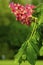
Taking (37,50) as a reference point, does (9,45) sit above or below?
below

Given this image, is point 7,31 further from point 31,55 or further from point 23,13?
point 31,55

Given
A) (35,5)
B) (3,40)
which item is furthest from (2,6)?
(35,5)

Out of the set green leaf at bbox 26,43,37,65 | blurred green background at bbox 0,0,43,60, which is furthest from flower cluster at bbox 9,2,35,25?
blurred green background at bbox 0,0,43,60

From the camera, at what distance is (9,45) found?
42000 millimetres

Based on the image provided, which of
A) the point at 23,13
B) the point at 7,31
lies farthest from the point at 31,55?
the point at 7,31

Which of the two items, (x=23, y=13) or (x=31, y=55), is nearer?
(x=31, y=55)

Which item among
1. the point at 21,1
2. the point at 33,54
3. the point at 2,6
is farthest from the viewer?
the point at 2,6

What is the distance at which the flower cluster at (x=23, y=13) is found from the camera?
2.73 m

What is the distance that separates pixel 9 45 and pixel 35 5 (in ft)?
128

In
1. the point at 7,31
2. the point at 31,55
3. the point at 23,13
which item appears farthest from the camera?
the point at 7,31

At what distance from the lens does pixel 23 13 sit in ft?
8.94

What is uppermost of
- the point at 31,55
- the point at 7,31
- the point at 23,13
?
the point at 23,13

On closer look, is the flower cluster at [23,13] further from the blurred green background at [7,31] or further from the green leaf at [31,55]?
the blurred green background at [7,31]

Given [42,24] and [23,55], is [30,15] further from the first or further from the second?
[23,55]
